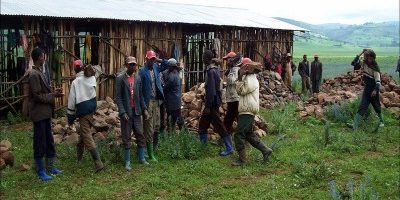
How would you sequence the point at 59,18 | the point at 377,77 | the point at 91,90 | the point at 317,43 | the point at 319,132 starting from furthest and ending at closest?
the point at 317,43
the point at 59,18
the point at 319,132
the point at 377,77
the point at 91,90

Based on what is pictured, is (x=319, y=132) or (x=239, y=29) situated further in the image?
(x=239, y=29)

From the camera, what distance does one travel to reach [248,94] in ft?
23.6

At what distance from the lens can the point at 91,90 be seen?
6.78 m

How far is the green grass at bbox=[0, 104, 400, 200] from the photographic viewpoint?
6.17 meters

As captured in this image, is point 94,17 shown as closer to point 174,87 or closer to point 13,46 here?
point 13,46

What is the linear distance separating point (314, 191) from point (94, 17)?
7.71 metres

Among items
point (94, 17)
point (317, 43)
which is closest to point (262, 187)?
point (94, 17)

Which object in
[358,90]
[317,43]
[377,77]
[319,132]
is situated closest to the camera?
[377,77]

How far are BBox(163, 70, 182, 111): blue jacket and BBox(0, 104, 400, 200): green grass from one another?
2.32ft

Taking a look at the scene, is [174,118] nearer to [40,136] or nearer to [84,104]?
[84,104]

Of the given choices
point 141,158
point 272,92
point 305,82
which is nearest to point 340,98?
point 272,92

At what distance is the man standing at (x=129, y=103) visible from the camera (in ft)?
22.5

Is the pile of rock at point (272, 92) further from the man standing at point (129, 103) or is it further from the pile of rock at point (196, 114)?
the man standing at point (129, 103)

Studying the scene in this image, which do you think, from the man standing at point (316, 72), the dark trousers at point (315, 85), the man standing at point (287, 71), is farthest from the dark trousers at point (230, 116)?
the man standing at point (287, 71)
